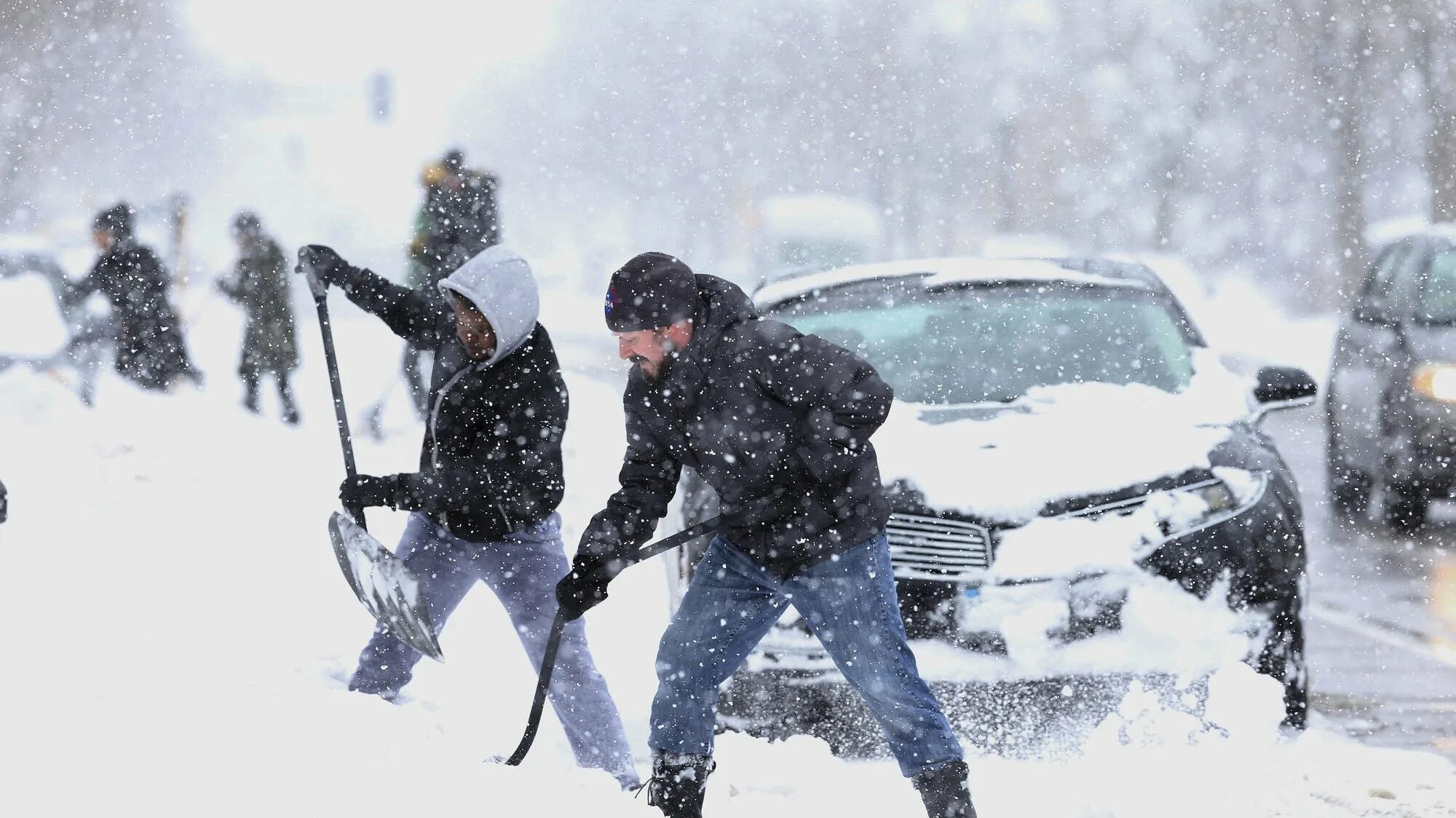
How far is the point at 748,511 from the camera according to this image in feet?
12.8

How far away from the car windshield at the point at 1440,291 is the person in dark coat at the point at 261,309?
8.27 metres

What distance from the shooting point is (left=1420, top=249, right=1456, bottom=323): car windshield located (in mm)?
9672

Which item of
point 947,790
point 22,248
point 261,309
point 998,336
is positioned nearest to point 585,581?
point 947,790

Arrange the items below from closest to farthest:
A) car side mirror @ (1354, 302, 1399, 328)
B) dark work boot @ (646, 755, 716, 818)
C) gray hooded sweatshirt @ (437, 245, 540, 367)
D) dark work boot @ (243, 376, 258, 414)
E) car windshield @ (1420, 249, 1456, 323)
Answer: dark work boot @ (646, 755, 716, 818) → gray hooded sweatshirt @ (437, 245, 540, 367) → car windshield @ (1420, 249, 1456, 323) → car side mirror @ (1354, 302, 1399, 328) → dark work boot @ (243, 376, 258, 414)

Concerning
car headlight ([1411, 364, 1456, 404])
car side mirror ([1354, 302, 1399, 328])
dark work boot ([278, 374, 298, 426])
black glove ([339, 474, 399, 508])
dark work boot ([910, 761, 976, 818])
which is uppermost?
dark work boot ([278, 374, 298, 426])

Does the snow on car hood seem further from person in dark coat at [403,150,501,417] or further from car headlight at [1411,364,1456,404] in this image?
person in dark coat at [403,150,501,417]

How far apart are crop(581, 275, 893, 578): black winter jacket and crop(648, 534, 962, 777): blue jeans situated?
0.07 meters

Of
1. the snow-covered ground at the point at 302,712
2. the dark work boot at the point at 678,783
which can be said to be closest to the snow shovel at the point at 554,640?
the snow-covered ground at the point at 302,712

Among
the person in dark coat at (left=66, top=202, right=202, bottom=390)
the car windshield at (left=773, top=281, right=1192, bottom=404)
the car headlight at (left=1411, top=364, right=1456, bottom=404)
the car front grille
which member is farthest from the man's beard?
the person in dark coat at (left=66, top=202, right=202, bottom=390)

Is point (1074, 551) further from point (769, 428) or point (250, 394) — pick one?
point (250, 394)

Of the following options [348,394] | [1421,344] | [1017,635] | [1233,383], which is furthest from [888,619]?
[348,394]

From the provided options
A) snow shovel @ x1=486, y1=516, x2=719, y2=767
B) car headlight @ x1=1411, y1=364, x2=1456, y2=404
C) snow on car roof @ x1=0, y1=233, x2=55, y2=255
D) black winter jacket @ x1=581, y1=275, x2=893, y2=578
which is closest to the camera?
black winter jacket @ x1=581, y1=275, x2=893, y2=578

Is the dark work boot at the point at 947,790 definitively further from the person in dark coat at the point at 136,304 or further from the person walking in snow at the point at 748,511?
the person in dark coat at the point at 136,304

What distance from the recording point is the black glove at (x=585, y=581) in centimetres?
399
